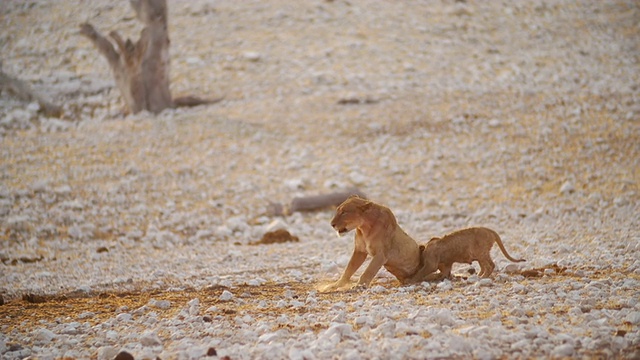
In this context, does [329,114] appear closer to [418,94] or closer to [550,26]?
[418,94]

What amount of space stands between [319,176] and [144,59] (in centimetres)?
480

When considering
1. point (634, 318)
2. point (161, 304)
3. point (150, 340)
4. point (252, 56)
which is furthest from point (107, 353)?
point (252, 56)

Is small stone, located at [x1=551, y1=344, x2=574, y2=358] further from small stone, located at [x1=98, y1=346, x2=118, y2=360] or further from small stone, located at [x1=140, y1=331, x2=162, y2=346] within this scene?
small stone, located at [x1=98, y1=346, x2=118, y2=360]

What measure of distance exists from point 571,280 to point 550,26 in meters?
16.0

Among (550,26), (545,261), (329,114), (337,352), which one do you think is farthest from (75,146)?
(550,26)

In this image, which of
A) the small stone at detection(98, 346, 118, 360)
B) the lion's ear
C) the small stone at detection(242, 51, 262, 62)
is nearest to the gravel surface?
the small stone at detection(242, 51, 262, 62)

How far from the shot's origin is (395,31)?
21.5 metres

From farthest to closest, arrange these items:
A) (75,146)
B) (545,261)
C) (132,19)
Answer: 1. (132,19)
2. (75,146)
3. (545,261)

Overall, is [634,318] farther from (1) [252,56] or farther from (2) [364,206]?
(1) [252,56]

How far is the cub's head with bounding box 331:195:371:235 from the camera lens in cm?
687

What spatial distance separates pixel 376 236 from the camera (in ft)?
22.7

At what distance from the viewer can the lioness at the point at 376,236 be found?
22.6 ft

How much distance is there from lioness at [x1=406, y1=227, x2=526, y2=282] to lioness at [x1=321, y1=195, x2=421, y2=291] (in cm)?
13

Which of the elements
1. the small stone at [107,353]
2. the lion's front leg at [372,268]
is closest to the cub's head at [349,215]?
the lion's front leg at [372,268]
